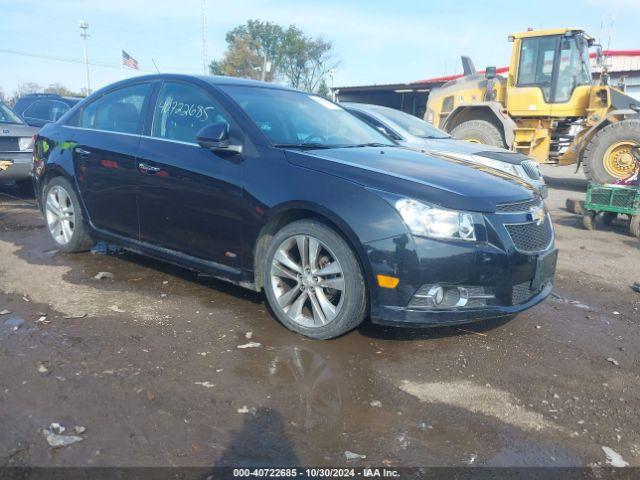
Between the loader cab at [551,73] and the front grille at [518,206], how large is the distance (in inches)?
357

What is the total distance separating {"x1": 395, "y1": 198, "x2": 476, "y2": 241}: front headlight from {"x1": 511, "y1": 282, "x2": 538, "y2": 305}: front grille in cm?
47

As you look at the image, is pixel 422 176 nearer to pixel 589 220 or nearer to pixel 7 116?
pixel 589 220

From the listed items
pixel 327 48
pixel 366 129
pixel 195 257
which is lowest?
pixel 195 257

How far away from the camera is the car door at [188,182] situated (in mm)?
3855

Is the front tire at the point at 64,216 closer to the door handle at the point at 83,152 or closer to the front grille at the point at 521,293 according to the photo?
the door handle at the point at 83,152

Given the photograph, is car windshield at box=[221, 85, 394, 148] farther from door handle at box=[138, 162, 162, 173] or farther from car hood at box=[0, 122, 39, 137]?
car hood at box=[0, 122, 39, 137]

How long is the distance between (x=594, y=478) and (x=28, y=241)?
5.84 metres

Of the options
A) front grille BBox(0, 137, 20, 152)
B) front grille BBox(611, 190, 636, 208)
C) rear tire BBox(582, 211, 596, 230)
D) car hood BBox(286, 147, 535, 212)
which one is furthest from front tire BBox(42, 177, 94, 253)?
front grille BBox(611, 190, 636, 208)

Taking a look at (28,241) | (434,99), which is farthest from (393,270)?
(434,99)

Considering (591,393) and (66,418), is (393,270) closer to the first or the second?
(591,393)

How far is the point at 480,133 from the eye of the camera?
11891 mm

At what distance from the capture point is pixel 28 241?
6.07 m

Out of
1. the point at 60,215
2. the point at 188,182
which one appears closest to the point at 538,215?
the point at 188,182

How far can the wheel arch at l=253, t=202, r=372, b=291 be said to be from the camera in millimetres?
3287
